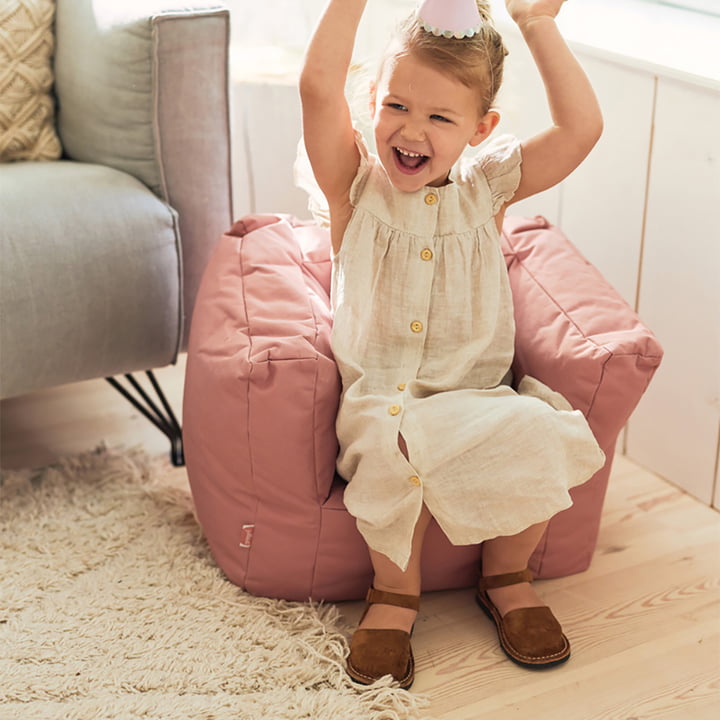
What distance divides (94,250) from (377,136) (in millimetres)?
531

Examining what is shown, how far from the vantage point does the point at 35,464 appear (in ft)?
6.07

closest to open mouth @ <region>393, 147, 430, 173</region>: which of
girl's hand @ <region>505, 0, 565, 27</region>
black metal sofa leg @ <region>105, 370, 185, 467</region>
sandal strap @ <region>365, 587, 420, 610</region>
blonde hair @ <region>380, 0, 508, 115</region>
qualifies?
blonde hair @ <region>380, 0, 508, 115</region>

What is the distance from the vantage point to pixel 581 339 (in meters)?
1.42

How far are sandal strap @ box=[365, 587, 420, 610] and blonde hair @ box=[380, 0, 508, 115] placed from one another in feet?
2.22

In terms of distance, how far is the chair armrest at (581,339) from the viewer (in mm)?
1394

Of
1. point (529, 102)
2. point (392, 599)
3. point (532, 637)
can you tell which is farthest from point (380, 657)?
point (529, 102)

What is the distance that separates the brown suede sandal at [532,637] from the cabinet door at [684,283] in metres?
0.48

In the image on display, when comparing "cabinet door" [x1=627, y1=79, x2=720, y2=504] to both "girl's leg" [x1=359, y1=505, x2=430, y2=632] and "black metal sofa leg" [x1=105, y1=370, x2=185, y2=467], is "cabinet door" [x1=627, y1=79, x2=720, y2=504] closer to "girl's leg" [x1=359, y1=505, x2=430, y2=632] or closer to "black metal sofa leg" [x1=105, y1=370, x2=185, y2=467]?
"girl's leg" [x1=359, y1=505, x2=430, y2=632]

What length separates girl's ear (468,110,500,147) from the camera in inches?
52.9

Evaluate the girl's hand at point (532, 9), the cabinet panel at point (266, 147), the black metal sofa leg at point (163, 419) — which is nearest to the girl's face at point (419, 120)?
the girl's hand at point (532, 9)

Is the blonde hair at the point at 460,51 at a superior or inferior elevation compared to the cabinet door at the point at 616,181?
superior

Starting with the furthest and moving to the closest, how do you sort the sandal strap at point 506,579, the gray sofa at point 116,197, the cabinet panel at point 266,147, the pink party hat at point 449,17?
the cabinet panel at point 266,147 < the gray sofa at point 116,197 < the sandal strap at point 506,579 < the pink party hat at point 449,17

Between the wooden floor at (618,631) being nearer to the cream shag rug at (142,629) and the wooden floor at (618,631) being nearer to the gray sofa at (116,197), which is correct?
the cream shag rug at (142,629)

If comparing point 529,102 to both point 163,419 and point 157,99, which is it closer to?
point 157,99
